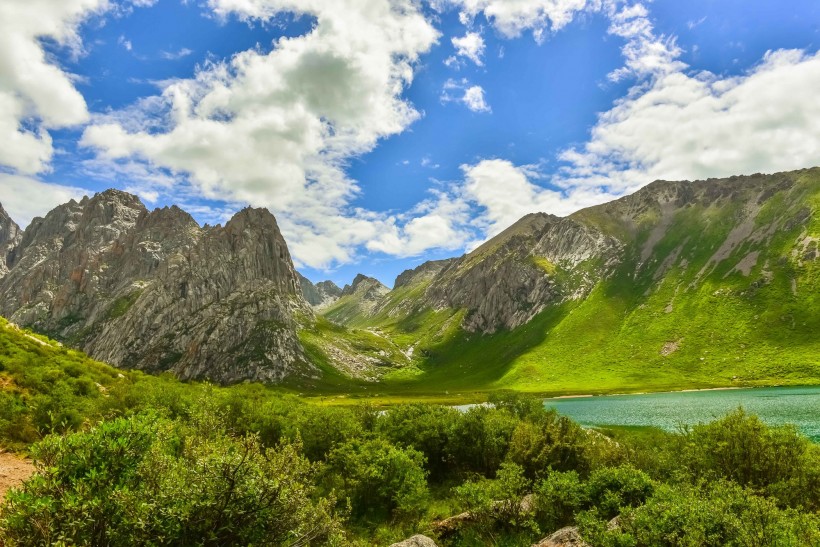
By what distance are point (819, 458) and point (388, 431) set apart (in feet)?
165

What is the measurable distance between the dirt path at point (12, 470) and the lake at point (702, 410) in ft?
323

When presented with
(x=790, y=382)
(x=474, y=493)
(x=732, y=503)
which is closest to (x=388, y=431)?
(x=474, y=493)

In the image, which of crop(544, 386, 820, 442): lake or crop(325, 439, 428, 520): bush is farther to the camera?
crop(544, 386, 820, 442): lake

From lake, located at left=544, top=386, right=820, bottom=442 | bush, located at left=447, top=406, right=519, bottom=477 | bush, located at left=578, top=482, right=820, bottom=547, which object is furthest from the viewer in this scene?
lake, located at left=544, top=386, right=820, bottom=442

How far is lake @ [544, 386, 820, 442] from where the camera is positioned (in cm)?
9475

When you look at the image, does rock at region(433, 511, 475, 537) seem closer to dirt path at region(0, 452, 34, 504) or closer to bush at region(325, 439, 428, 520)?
bush at region(325, 439, 428, 520)

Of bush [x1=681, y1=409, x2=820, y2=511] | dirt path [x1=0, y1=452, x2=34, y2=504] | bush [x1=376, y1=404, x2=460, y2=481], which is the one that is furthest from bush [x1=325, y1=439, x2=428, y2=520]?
bush [x1=681, y1=409, x2=820, y2=511]

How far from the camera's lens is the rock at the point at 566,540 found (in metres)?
29.3

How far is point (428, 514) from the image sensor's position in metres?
46.3

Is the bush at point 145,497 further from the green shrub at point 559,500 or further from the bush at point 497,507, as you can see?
the green shrub at point 559,500

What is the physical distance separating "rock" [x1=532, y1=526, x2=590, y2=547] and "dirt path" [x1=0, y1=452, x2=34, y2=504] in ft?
126

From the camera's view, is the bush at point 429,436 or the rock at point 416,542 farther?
the bush at point 429,436

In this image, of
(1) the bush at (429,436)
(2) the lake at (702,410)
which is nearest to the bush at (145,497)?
(1) the bush at (429,436)

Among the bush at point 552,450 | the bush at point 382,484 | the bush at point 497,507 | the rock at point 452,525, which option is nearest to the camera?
the bush at point 497,507
